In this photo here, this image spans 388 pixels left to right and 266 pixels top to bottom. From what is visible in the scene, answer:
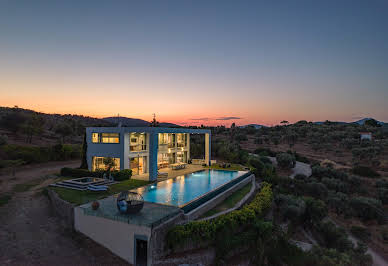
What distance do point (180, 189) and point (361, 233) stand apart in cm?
1280

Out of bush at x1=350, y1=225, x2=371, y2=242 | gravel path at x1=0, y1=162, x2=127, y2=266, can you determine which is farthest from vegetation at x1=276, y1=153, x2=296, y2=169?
gravel path at x1=0, y1=162, x2=127, y2=266

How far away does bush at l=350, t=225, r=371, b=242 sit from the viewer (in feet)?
47.0

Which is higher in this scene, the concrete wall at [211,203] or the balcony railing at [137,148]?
the balcony railing at [137,148]

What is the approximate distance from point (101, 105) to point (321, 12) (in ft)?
100

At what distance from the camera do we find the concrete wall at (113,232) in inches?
323

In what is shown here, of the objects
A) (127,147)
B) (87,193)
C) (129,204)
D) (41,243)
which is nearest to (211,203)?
(129,204)

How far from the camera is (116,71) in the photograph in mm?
25000

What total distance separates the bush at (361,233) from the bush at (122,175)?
16857 millimetres

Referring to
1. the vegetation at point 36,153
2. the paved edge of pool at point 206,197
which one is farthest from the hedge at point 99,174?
the vegetation at point 36,153

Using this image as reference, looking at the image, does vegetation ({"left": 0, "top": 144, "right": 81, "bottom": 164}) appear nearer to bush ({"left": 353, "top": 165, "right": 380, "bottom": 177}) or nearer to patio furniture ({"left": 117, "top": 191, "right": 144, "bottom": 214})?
patio furniture ({"left": 117, "top": 191, "right": 144, "bottom": 214})

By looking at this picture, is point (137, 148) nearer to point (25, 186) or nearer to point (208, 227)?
point (25, 186)

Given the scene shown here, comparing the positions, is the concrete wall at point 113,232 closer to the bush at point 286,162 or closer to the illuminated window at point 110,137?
the illuminated window at point 110,137

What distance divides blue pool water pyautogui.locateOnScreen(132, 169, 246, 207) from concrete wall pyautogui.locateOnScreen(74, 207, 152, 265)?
8.70 feet

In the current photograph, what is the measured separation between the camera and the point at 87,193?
13.0 meters
